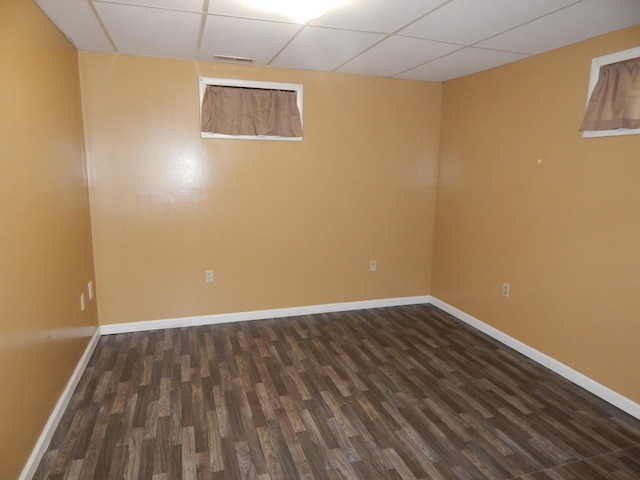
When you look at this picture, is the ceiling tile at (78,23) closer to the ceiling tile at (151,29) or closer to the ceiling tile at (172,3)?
the ceiling tile at (151,29)

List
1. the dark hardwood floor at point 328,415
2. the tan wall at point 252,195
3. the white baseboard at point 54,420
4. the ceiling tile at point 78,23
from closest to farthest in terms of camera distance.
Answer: the white baseboard at point 54,420
the dark hardwood floor at point 328,415
the ceiling tile at point 78,23
the tan wall at point 252,195

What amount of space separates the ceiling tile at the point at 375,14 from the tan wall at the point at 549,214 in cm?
133

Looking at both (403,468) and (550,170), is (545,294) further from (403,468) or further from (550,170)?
(403,468)

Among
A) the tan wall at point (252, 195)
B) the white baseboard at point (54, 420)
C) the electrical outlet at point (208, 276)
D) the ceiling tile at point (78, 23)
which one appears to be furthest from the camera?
the electrical outlet at point (208, 276)

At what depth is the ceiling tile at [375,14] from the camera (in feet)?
7.13

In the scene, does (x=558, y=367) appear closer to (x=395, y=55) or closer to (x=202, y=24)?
(x=395, y=55)

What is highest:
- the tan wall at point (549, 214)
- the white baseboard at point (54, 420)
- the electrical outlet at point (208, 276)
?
the tan wall at point (549, 214)

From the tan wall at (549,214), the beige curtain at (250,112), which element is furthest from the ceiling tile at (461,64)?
the beige curtain at (250,112)

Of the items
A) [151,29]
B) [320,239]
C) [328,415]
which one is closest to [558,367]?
[328,415]

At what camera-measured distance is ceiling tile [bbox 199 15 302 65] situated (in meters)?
2.52

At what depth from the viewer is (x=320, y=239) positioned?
13.4 ft

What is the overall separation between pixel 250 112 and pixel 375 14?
5.40ft

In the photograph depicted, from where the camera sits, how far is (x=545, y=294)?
3.08m

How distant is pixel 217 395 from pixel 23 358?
115 centimetres
